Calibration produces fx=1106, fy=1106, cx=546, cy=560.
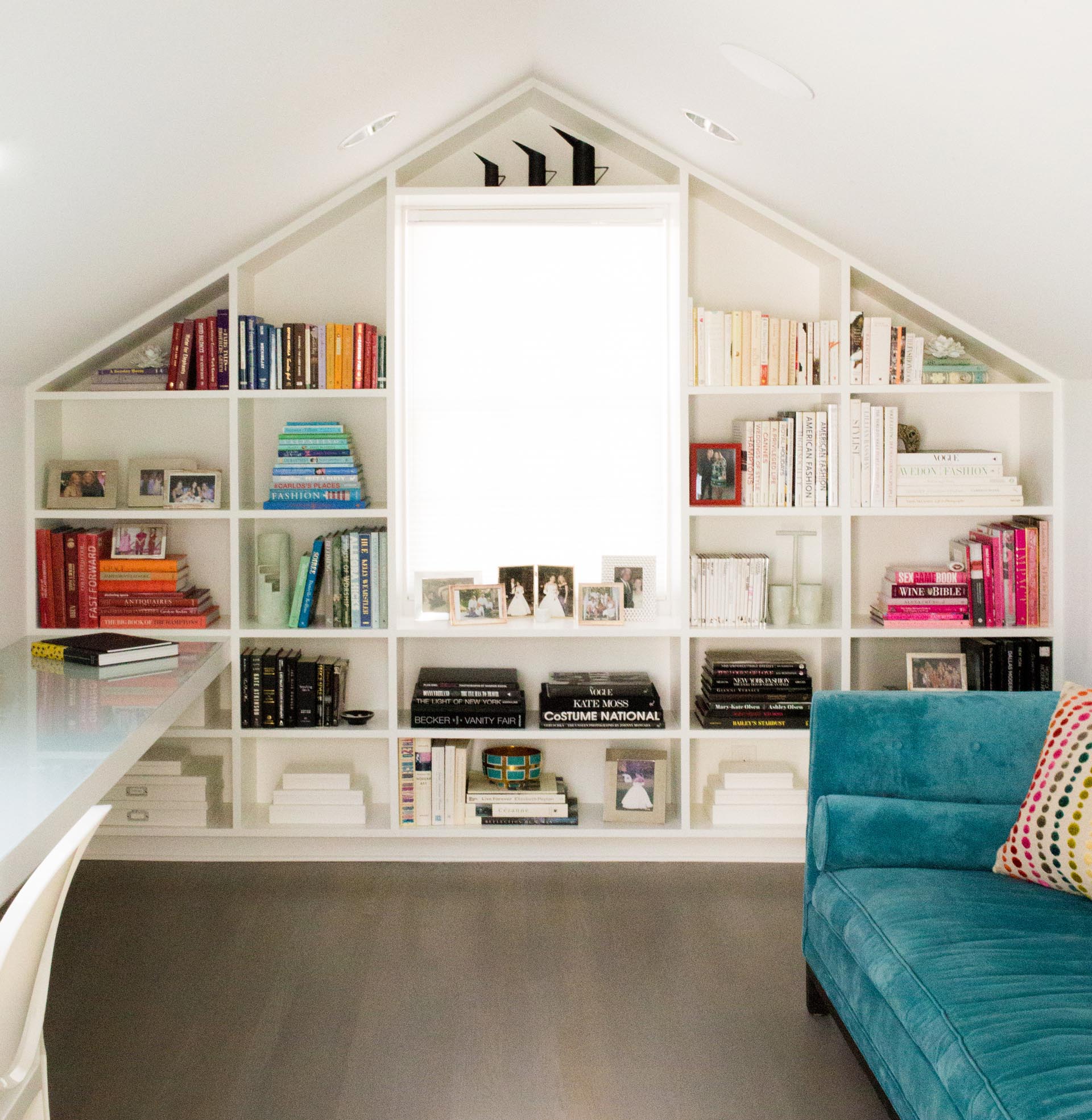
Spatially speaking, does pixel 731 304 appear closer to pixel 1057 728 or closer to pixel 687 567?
pixel 687 567

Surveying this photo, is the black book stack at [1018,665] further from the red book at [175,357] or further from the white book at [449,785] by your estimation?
the red book at [175,357]

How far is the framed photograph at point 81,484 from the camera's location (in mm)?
3498

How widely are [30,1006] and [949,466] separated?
2.90 m

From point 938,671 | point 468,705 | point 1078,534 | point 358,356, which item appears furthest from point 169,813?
point 1078,534

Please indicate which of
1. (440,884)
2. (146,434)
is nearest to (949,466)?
(440,884)

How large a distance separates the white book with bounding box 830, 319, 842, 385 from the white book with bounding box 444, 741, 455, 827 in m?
1.66

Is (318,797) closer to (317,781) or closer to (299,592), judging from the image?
(317,781)

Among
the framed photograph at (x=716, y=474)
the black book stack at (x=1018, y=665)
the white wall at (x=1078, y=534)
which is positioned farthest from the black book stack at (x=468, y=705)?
the white wall at (x=1078, y=534)

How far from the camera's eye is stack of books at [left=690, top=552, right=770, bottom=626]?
350 centimetres

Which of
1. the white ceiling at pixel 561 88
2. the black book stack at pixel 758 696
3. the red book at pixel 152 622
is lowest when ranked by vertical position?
the black book stack at pixel 758 696

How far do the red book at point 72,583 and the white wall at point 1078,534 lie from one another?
304 cm

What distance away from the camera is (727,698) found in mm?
3488

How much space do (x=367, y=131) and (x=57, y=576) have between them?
1.67 meters

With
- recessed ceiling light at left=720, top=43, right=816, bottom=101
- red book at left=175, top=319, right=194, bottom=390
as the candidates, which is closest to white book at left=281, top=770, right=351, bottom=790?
red book at left=175, top=319, right=194, bottom=390
